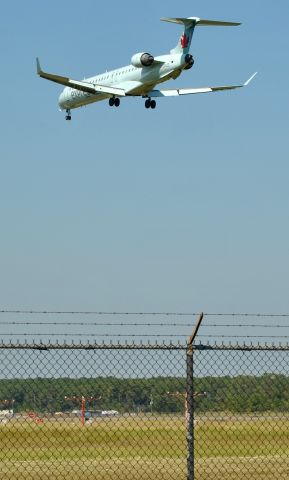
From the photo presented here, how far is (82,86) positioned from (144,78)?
443 cm

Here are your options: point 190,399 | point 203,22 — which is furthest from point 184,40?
point 190,399

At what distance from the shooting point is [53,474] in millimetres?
16547

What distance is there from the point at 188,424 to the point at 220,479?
13.9ft

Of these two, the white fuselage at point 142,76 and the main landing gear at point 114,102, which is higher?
the white fuselage at point 142,76

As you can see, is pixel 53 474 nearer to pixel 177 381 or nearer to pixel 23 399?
pixel 23 399

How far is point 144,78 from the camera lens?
6300 centimetres

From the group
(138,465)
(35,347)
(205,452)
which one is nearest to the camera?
(35,347)

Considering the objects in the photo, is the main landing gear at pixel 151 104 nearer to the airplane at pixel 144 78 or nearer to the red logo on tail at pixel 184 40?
the airplane at pixel 144 78

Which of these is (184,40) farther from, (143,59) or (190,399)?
(190,399)

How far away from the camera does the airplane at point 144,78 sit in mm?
62156

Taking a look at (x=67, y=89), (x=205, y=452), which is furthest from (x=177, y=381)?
(x=67, y=89)

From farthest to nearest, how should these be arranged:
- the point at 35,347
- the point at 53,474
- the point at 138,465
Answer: the point at 138,465
the point at 53,474
the point at 35,347

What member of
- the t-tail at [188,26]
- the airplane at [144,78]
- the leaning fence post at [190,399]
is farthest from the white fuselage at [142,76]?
the leaning fence post at [190,399]

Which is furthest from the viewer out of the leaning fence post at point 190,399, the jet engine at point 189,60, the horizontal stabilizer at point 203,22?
the horizontal stabilizer at point 203,22
